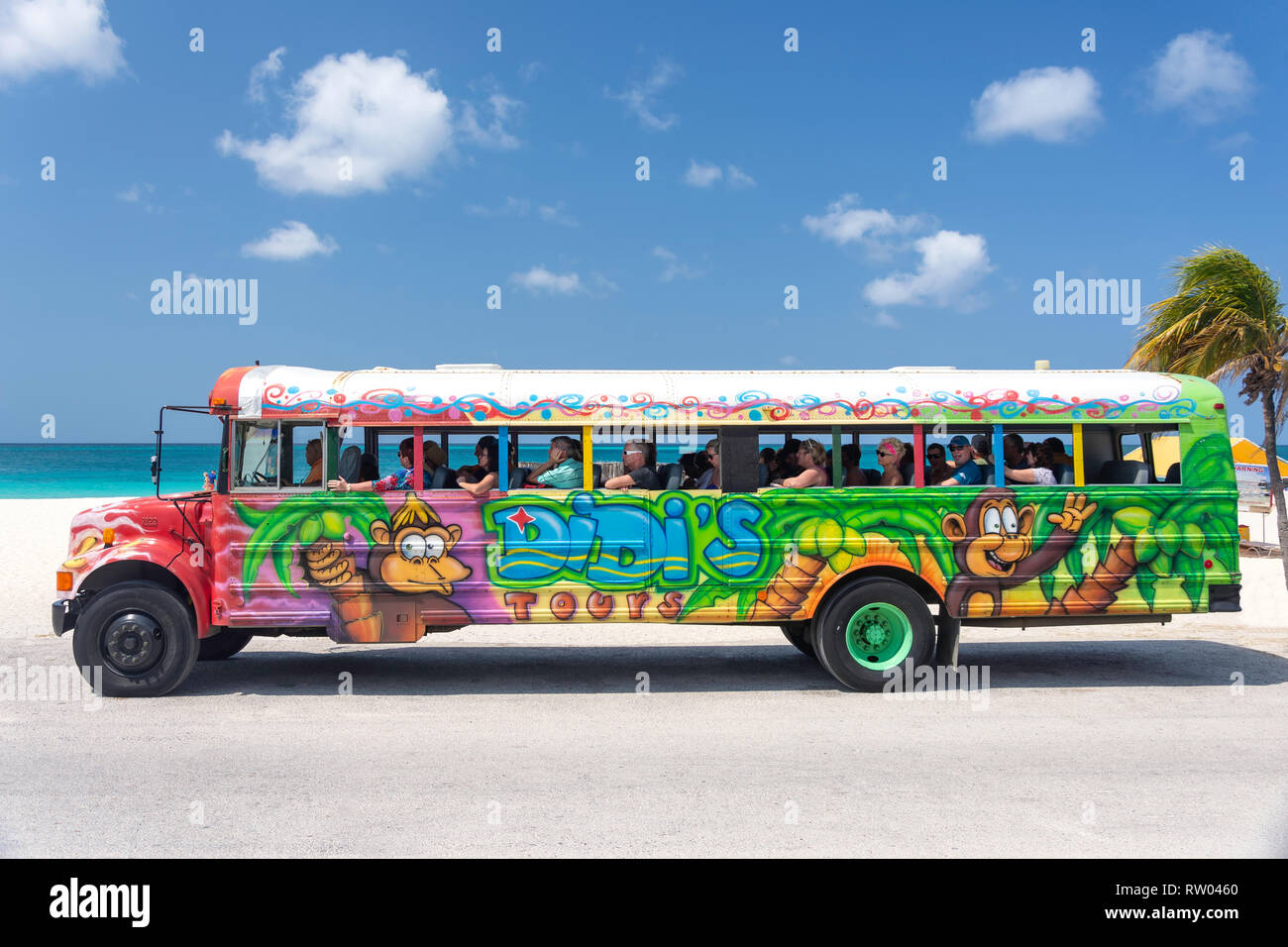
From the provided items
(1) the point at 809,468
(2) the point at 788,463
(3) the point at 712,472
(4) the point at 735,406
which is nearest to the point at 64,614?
(3) the point at 712,472

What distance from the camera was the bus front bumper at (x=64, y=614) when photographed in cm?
780

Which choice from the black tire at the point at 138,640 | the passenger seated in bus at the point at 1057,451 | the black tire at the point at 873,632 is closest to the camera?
the black tire at the point at 138,640

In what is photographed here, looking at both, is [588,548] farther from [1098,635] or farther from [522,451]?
[1098,635]

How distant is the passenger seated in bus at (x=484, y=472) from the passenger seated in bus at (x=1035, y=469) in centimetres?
429

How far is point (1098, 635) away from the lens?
35.3 ft

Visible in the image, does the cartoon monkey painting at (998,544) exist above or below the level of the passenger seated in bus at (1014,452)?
below

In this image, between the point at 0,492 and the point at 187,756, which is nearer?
the point at 187,756

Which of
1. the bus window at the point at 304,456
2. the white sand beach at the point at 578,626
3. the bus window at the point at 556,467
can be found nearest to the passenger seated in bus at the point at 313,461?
the bus window at the point at 304,456

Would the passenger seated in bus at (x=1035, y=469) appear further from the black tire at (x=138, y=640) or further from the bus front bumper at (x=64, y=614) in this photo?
the bus front bumper at (x=64, y=614)

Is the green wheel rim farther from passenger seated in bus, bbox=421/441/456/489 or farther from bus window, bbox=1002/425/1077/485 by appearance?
passenger seated in bus, bbox=421/441/456/489

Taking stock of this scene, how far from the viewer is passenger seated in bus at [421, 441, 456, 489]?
26.6 ft

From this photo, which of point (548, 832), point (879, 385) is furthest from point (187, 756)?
point (879, 385)
